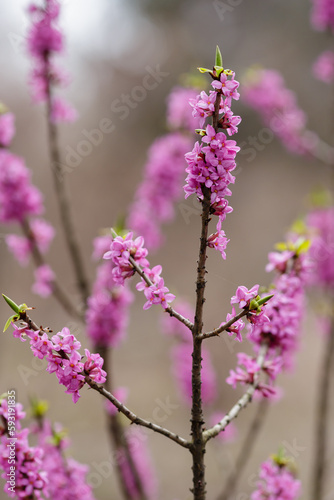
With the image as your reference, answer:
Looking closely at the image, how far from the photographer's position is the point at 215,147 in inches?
45.0

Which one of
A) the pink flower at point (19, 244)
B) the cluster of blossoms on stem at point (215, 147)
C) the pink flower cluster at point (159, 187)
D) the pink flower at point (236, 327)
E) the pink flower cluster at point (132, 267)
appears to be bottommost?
the pink flower at point (236, 327)

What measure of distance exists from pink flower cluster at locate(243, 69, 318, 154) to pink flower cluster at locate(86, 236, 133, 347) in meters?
2.21

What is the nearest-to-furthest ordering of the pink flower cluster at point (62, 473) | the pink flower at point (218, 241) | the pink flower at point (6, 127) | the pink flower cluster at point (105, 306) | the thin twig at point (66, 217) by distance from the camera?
the pink flower at point (218, 241)
the pink flower cluster at point (62, 473)
the pink flower cluster at point (105, 306)
the pink flower at point (6, 127)
the thin twig at point (66, 217)

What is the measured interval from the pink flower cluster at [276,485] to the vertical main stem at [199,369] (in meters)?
0.43

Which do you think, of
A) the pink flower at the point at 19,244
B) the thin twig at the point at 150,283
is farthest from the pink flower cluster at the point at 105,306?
the thin twig at the point at 150,283

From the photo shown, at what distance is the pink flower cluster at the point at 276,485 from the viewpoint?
170 centimetres

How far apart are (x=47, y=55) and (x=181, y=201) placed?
605cm

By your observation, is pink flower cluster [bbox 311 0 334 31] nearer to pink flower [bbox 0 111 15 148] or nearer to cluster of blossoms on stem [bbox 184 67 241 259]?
pink flower [bbox 0 111 15 148]

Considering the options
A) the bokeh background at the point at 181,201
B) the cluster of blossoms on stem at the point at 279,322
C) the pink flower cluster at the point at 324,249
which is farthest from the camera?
the bokeh background at the point at 181,201

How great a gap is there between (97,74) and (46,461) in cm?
1378

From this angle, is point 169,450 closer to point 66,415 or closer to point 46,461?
point 66,415

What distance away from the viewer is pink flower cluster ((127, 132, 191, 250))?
3012 millimetres

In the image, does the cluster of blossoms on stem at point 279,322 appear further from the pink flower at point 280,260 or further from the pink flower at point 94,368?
the pink flower at point 94,368

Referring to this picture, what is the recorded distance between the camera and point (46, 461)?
6.09ft
